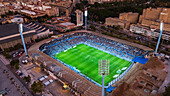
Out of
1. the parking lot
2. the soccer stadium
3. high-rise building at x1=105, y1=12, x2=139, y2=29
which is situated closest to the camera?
the parking lot

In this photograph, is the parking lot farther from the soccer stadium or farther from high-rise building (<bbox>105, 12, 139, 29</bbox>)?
high-rise building (<bbox>105, 12, 139, 29</bbox>)

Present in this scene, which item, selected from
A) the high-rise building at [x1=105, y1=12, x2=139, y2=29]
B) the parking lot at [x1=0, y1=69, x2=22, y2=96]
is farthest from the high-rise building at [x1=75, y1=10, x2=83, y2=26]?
the parking lot at [x1=0, y1=69, x2=22, y2=96]

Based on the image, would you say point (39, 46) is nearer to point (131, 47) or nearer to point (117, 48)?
point (117, 48)

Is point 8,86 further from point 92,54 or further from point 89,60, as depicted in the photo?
point 92,54

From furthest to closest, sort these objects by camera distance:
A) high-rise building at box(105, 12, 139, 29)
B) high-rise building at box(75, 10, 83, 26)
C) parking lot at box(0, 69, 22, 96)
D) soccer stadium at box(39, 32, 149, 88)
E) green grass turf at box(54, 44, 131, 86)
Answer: high-rise building at box(75, 10, 83, 26) < high-rise building at box(105, 12, 139, 29) < soccer stadium at box(39, 32, 149, 88) < green grass turf at box(54, 44, 131, 86) < parking lot at box(0, 69, 22, 96)

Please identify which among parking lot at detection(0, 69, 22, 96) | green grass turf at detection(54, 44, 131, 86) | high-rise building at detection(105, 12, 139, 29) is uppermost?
high-rise building at detection(105, 12, 139, 29)

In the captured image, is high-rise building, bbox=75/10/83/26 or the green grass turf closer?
the green grass turf

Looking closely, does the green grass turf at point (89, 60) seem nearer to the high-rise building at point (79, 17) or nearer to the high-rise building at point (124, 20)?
the high-rise building at point (79, 17)

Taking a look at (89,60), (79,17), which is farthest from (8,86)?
(79,17)
